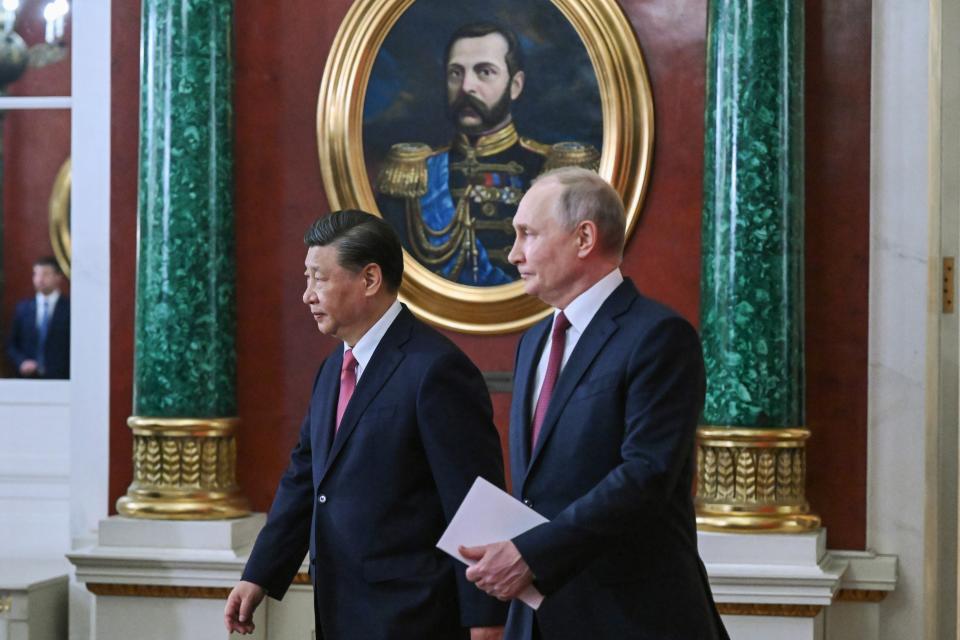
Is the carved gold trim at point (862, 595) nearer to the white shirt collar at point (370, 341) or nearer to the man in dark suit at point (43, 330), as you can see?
the white shirt collar at point (370, 341)

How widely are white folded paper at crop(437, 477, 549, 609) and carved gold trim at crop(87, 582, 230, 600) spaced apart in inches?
111

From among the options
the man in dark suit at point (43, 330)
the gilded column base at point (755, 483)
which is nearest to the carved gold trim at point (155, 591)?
the man in dark suit at point (43, 330)

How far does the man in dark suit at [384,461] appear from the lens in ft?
10.7

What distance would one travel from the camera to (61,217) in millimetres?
6230

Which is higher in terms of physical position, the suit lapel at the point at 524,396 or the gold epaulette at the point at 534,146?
the gold epaulette at the point at 534,146

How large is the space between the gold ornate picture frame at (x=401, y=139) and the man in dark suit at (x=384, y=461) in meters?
2.18

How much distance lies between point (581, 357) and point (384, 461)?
641mm

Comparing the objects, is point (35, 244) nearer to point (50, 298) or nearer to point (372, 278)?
point (50, 298)

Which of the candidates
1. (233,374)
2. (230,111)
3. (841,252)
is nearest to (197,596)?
(233,374)

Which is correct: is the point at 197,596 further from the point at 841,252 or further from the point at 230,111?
the point at 841,252

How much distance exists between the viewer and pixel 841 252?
5.35 metres

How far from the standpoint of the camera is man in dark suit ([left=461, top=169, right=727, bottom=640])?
2744 millimetres

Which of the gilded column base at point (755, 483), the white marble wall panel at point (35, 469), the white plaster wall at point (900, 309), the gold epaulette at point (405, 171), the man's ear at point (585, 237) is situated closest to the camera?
the man's ear at point (585, 237)

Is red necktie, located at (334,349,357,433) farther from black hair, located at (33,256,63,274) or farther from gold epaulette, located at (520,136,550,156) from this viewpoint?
black hair, located at (33,256,63,274)
